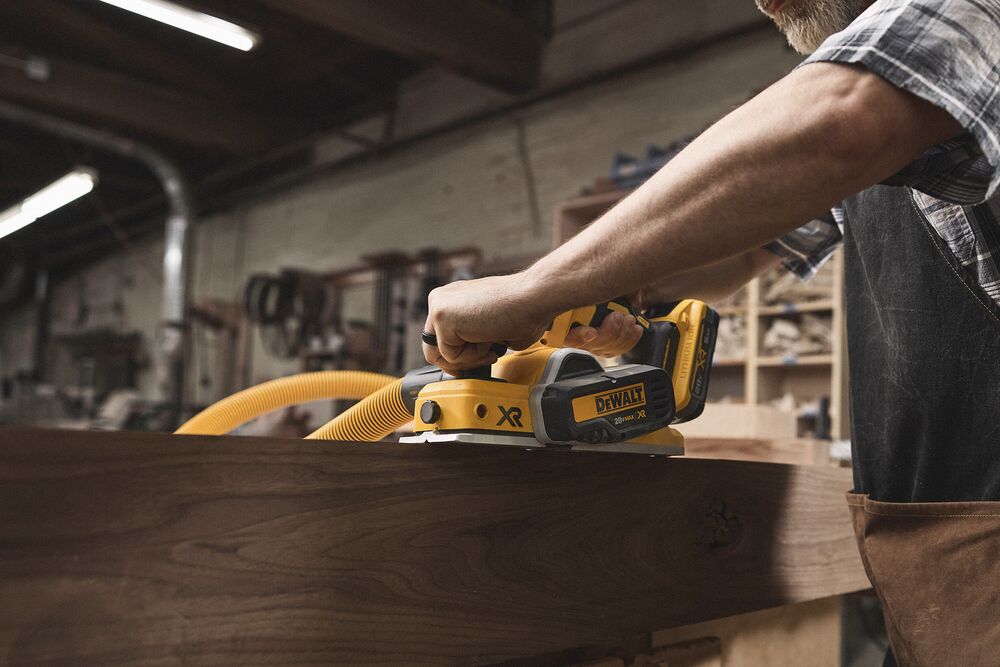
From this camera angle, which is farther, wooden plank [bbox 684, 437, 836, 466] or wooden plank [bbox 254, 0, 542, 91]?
wooden plank [bbox 254, 0, 542, 91]

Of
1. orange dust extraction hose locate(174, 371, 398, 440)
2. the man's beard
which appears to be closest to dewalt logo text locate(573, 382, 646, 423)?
orange dust extraction hose locate(174, 371, 398, 440)

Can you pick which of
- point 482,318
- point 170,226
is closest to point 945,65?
point 482,318

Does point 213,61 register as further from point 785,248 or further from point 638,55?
point 785,248

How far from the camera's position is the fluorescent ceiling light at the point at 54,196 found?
22.5ft

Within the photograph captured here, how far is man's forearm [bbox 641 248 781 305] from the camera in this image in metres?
1.29

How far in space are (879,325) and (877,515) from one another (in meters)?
0.24

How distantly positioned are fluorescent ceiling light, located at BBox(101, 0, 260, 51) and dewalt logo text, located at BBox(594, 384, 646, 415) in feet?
14.4

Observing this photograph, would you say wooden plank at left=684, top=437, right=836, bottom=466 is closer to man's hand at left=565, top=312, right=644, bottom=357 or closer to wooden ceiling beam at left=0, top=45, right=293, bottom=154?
man's hand at left=565, top=312, right=644, bottom=357

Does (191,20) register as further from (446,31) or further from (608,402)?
(608,402)

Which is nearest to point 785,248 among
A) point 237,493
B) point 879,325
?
point 879,325

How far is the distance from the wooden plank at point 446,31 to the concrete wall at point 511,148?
31 centimetres

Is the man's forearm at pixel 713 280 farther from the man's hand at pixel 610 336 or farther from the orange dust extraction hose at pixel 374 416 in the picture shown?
the orange dust extraction hose at pixel 374 416

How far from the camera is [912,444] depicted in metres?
1.01

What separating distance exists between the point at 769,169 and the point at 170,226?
768cm
